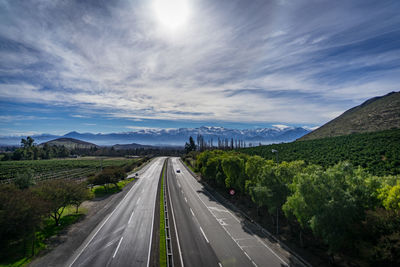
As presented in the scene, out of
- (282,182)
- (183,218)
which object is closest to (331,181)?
(282,182)

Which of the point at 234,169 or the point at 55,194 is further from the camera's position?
the point at 234,169

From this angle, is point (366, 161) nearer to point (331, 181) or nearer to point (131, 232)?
point (331, 181)

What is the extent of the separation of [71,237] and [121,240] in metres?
6.79

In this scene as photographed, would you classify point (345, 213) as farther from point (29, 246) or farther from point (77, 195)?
point (77, 195)

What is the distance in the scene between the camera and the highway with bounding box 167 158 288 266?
62.9 ft

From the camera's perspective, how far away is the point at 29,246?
21.8 m

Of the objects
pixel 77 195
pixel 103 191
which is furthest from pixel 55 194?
pixel 103 191

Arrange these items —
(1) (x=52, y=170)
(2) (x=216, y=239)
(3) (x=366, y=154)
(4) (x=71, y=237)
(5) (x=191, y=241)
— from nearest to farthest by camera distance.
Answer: (5) (x=191, y=241)
(2) (x=216, y=239)
(4) (x=71, y=237)
(3) (x=366, y=154)
(1) (x=52, y=170)

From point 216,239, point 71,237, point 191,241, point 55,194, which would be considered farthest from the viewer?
point 55,194

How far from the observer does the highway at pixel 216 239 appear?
19172mm

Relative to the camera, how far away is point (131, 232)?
996 inches

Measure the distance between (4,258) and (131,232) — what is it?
12474 mm

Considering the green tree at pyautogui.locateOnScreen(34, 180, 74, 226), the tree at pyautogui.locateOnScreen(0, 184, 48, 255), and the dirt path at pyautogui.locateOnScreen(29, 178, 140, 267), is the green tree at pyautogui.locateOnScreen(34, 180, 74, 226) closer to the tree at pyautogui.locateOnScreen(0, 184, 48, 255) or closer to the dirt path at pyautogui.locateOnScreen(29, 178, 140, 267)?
the dirt path at pyautogui.locateOnScreen(29, 178, 140, 267)

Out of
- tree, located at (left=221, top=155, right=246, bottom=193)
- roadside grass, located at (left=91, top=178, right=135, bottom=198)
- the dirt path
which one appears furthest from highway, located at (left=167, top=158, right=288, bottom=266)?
roadside grass, located at (left=91, top=178, right=135, bottom=198)
